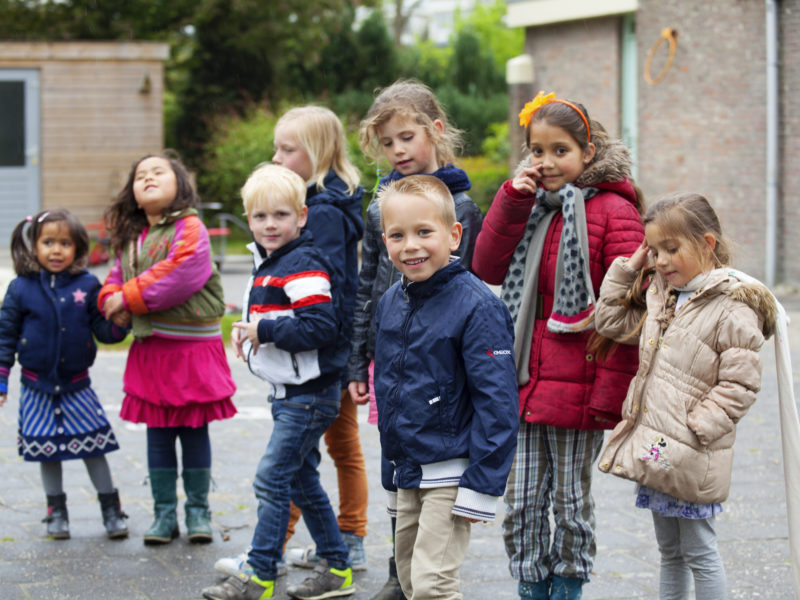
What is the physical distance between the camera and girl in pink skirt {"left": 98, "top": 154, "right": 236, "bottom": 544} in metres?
4.86

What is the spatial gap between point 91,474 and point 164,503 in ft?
1.43

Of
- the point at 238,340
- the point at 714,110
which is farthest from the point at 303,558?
the point at 714,110

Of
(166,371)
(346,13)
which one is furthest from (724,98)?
(346,13)

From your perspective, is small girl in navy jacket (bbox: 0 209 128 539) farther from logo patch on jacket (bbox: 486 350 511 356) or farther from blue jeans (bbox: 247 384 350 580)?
logo patch on jacket (bbox: 486 350 511 356)

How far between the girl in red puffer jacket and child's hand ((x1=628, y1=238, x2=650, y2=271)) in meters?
0.17

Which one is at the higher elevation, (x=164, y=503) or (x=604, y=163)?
(x=604, y=163)

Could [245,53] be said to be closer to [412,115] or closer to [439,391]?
[412,115]

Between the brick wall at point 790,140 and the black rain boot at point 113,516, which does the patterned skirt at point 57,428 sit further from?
the brick wall at point 790,140

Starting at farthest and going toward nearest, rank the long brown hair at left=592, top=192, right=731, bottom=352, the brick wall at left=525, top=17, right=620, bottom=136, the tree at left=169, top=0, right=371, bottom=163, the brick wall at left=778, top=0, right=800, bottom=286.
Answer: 1. the tree at left=169, top=0, right=371, bottom=163
2. the brick wall at left=525, top=17, right=620, bottom=136
3. the brick wall at left=778, top=0, right=800, bottom=286
4. the long brown hair at left=592, top=192, right=731, bottom=352

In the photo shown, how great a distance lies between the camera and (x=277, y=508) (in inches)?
164

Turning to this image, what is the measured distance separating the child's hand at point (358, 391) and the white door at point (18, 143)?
17.2 metres

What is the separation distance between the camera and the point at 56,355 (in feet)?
16.3

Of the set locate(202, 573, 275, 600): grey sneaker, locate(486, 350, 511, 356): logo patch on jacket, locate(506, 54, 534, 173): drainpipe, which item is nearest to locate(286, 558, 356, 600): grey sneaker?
locate(202, 573, 275, 600): grey sneaker

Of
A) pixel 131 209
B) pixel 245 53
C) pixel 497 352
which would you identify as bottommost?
pixel 497 352
